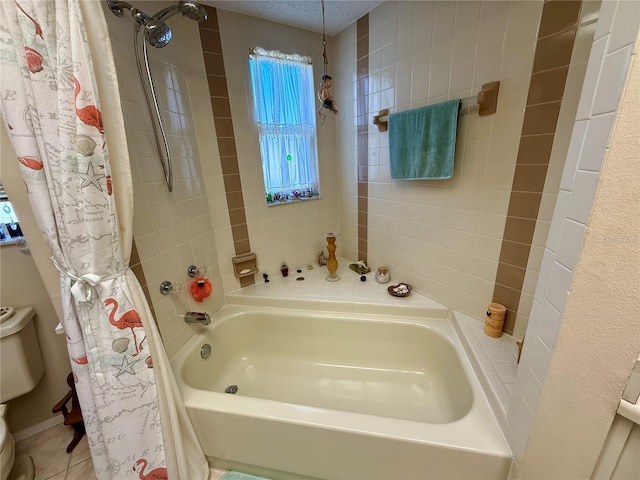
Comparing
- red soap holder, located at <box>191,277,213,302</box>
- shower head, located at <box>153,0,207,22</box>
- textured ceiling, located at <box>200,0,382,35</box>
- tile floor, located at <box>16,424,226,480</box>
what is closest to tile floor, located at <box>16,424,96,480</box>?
tile floor, located at <box>16,424,226,480</box>

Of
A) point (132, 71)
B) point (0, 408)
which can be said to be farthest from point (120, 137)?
point (0, 408)

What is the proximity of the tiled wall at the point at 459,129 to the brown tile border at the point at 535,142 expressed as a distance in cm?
3

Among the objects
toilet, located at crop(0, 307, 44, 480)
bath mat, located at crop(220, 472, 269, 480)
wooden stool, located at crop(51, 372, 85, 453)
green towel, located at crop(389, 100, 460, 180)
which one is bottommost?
bath mat, located at crop(220, 472, 269, 480)

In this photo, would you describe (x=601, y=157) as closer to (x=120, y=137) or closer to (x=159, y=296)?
(x=120, y=137)

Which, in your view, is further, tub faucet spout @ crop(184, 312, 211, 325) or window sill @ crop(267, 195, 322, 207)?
window sill @ crop(267, 195, 322, 207)

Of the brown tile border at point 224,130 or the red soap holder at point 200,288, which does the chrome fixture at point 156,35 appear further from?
the red soap holder at point 200,288

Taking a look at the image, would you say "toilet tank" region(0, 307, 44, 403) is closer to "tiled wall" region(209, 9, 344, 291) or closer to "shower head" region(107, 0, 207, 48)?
"tiled wall" region(209, 9, 344, 291)

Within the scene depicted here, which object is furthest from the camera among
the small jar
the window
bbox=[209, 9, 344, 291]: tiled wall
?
the small jar

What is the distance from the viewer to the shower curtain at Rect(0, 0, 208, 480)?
729mm

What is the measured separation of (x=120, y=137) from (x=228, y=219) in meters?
0.98

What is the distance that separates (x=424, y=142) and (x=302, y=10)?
114cm

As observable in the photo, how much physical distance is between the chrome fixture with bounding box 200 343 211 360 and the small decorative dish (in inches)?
49.4

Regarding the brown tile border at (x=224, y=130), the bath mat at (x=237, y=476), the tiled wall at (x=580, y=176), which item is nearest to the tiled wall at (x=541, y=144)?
the tiled wall at (x=580, y=176)

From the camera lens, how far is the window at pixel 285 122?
5.71 ft
